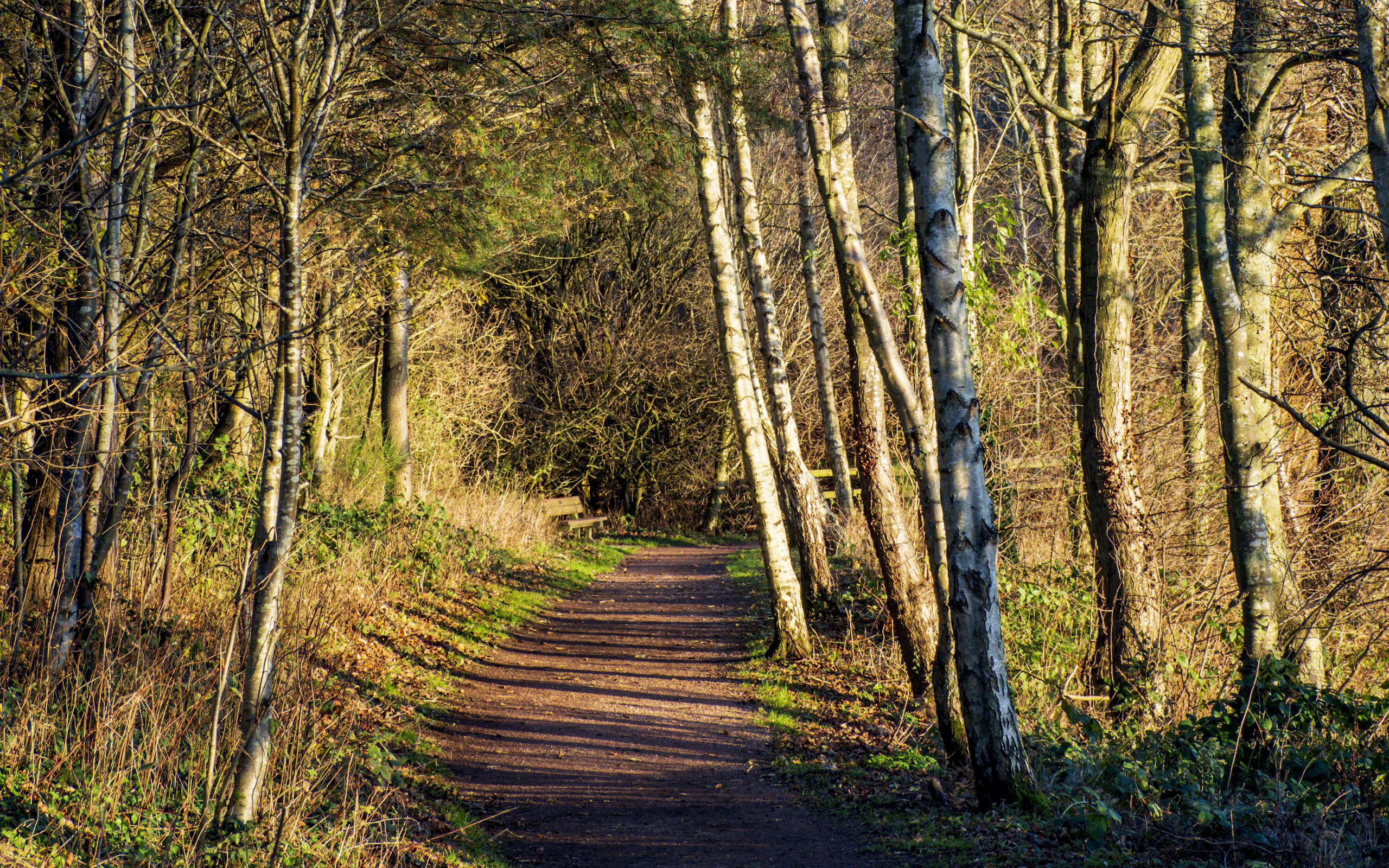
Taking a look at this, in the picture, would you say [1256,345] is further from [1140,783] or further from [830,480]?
[830,480]

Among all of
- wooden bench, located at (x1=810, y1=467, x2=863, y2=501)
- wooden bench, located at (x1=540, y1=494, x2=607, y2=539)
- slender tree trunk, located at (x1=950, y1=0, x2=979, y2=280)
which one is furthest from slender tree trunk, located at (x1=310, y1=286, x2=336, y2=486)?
wooden bench, located at (x1=810, y1=467, x2=863, y2=501)

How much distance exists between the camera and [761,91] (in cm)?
845

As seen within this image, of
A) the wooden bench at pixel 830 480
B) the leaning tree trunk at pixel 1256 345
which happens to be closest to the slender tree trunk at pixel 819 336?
the wooden bench at pixel 830 480

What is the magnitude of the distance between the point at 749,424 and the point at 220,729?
17.1 feet

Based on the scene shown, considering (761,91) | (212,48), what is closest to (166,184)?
(212,48)

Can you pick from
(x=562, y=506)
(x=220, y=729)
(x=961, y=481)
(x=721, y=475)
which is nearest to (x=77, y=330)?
(x=220, y=729)

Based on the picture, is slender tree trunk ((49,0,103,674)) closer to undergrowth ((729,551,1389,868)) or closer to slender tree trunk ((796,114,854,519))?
undergrowth ((729,551,1389,868))

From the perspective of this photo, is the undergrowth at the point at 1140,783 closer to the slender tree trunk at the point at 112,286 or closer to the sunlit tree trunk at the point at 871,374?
the sunlit tree trunk at the point at 871,374

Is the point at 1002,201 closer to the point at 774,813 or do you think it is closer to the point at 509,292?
the point at 774,813

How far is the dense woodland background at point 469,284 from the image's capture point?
188 inches

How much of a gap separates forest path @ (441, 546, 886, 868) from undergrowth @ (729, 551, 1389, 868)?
405 millimetres

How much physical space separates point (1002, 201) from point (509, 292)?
1627cm

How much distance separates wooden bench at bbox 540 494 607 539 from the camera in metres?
20.0

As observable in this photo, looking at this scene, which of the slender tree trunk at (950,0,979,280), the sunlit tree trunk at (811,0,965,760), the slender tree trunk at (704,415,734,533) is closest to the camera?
the sunlit tree trunk at (811,0,965,760)
